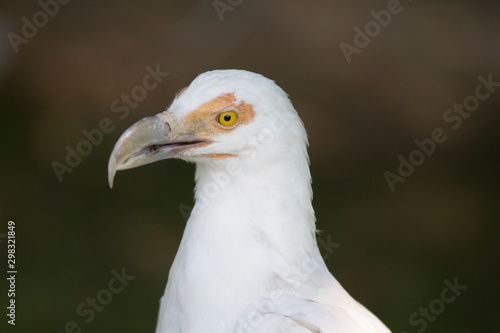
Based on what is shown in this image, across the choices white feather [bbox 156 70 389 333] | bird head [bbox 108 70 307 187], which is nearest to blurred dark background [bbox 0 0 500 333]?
white feather [bbox 156 70 389 333]

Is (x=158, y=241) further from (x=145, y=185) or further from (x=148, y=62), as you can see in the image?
(x=148, y=62)

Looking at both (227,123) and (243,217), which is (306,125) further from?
(243,217)

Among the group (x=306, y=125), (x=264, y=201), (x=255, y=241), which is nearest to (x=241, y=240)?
(x=255, y=241)

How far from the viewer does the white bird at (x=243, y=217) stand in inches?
136

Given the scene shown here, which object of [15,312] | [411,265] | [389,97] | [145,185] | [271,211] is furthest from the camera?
[389,97]

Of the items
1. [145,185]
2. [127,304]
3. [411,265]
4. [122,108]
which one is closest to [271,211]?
[127,304]

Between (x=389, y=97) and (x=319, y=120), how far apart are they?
906 millimetres

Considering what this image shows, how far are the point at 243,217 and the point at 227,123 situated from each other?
46 centimetres

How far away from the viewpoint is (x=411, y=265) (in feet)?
24.9

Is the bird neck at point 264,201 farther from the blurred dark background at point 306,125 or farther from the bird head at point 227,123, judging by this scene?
the blurred dark background at point 306,125

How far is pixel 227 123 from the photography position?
365 cm

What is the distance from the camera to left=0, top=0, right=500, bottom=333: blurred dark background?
24.7 feet

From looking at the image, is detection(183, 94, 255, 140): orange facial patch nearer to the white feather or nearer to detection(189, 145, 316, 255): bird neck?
the white feather

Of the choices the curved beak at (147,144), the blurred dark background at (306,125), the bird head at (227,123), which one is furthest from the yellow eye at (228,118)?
the blurred dark background at (306,125)
